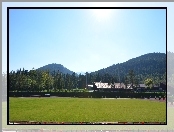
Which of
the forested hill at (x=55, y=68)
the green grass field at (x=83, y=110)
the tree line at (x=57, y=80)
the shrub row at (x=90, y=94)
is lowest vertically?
the green grass field at (x=83, y=110)

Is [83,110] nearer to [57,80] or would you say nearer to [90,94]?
[90,94]

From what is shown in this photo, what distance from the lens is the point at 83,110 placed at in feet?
14.3

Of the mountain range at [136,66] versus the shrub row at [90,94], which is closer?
the mountain range at [136,66]

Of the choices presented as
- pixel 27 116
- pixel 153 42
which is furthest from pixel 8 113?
pixel 153 42

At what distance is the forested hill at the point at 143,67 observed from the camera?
4273 millimetres

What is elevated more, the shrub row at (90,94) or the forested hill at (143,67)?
the forested hill at (143,67)

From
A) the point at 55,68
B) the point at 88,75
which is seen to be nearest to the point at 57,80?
the point at 55,68

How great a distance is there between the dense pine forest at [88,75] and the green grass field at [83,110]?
0.53 feet

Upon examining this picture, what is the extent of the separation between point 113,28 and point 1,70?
4.38ft

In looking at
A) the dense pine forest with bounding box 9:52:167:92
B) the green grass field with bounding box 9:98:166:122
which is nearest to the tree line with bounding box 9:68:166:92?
the dense pine forest with bounding box 9:52:167:92

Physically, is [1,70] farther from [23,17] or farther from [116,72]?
[116,72]

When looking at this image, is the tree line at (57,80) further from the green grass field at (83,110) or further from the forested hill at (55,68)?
the green grass field at (83,110)

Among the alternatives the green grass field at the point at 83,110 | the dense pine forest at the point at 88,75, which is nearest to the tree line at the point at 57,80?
the dense pine forest at the point at 88,75

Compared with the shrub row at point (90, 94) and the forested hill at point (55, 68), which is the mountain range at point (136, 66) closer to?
the forested hill at point (55, 68)
